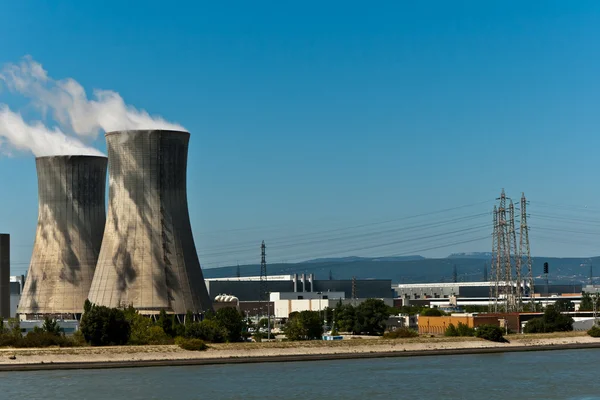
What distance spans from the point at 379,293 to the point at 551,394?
91.7 m

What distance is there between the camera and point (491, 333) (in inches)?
2442

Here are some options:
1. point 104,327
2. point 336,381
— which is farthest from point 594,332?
point 104,327

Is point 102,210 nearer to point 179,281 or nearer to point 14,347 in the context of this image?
point 179,281

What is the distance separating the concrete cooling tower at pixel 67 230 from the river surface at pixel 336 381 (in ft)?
79.1

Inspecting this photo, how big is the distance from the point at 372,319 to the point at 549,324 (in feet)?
38.1

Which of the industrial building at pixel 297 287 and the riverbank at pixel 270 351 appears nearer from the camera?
the riverbank at pixel 270 351

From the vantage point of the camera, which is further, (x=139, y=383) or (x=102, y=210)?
(x=102, y=210)

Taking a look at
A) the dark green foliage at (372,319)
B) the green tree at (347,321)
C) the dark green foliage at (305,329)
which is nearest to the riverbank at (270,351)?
the dark green foliage at (305,329)

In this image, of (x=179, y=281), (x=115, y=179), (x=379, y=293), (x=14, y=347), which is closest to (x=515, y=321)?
(x=179, y=281)

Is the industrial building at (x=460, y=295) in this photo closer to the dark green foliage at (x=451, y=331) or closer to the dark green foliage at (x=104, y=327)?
the dark green foliage at (x=451, y=331)

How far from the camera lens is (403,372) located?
1812 inches

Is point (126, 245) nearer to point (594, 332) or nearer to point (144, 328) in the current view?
point (144, 328)

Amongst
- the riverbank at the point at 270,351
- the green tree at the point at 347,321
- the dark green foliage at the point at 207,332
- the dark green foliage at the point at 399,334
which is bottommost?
the riverbank at the point at 270,351

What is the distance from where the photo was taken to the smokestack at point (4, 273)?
76.4 m
